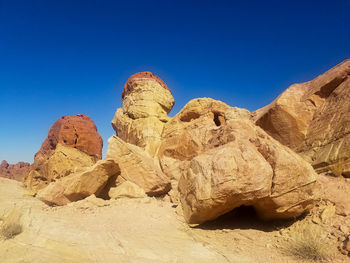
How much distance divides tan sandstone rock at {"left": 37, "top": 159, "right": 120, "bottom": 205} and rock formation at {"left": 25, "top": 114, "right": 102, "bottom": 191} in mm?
4588

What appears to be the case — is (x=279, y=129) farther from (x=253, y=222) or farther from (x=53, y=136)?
(x=53, y=136)

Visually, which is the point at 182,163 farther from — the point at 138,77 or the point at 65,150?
the point at 138,77

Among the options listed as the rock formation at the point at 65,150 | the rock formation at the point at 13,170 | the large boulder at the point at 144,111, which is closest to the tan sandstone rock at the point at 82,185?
the rock formation at the point at 65,150

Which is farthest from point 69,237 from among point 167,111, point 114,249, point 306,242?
point 167,111

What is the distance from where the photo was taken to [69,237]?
10.4ft

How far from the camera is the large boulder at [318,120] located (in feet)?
17.9

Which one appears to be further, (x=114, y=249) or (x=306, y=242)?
(x=306, y=242)

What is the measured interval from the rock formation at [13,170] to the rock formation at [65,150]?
544 inches

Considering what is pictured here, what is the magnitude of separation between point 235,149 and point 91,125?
463 inches

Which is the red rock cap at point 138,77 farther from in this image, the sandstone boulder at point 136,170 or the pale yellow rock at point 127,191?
the pale yellow rock at point 127,191

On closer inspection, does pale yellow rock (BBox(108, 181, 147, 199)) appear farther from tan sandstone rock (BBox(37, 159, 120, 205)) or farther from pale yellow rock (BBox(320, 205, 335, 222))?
pale yellow rock (BBox(320, 205, 335, 222))

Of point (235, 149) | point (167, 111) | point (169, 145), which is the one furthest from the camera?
point (167, 111)

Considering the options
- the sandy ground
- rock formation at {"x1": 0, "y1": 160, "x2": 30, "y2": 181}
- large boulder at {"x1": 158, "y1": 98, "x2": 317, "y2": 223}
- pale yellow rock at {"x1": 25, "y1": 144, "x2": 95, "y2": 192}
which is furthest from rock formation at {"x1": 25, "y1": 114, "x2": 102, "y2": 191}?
rock formation at {"x1": 0, "y1": 160, "x2": 30, "y2": 181}

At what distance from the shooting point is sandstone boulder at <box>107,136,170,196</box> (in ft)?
Answer: 25.9
